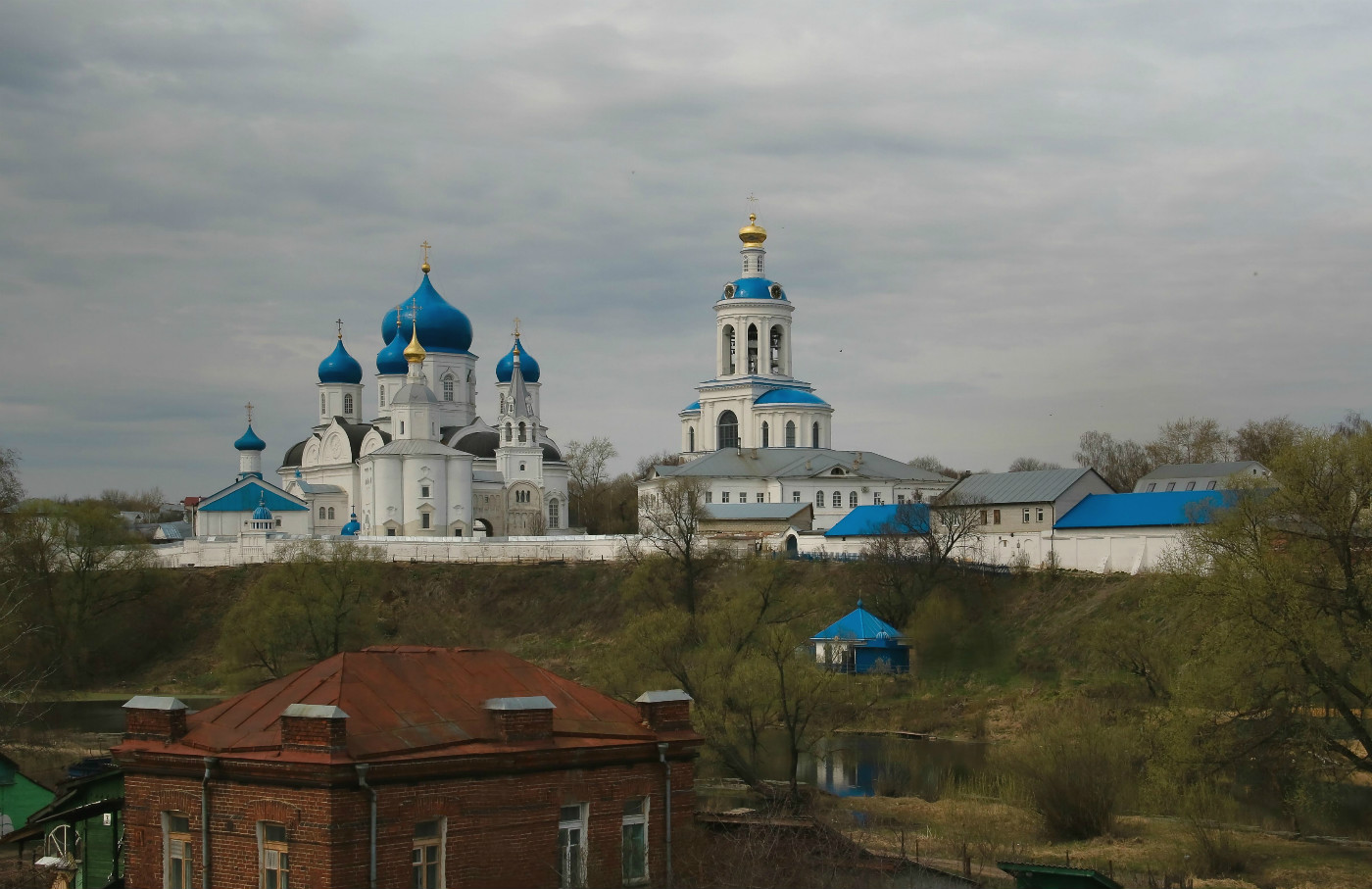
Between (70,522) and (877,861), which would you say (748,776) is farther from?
(70,522)

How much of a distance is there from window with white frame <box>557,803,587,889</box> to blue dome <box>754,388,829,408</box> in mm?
60945

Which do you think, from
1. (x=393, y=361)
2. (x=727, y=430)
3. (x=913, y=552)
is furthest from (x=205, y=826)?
(x=727, y=430)

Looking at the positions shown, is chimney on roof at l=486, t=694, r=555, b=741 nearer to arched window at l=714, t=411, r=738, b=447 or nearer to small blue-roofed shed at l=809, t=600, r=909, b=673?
small blue-roofed shed at l=809, t=600, r=909, b=673

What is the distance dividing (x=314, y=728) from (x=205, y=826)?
163cm

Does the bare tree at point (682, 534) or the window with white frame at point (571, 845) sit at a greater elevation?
the bare tree at point (682, 534)

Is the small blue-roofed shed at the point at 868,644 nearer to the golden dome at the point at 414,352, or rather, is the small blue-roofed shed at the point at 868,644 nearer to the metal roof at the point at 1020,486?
the metal roof at the point at 1020,486

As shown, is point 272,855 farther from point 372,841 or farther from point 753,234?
point 753,234

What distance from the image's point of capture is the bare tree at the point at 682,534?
174 feet

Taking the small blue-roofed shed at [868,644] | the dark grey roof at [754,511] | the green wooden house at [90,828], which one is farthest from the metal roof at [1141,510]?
the green wooden house at [90,828]

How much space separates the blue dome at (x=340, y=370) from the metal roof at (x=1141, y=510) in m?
38.6

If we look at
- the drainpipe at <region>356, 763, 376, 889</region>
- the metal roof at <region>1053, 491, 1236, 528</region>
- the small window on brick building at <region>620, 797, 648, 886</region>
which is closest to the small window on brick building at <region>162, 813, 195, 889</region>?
the drainpipe at <region>356, 763, 376, 889</region>

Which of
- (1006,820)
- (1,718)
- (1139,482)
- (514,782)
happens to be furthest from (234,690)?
(1139,482)

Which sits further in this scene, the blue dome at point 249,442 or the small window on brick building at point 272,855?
the blue dome at point 249,442

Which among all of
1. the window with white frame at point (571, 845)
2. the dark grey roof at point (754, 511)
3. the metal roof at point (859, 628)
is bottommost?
the window with white frame at point (571, 845)
